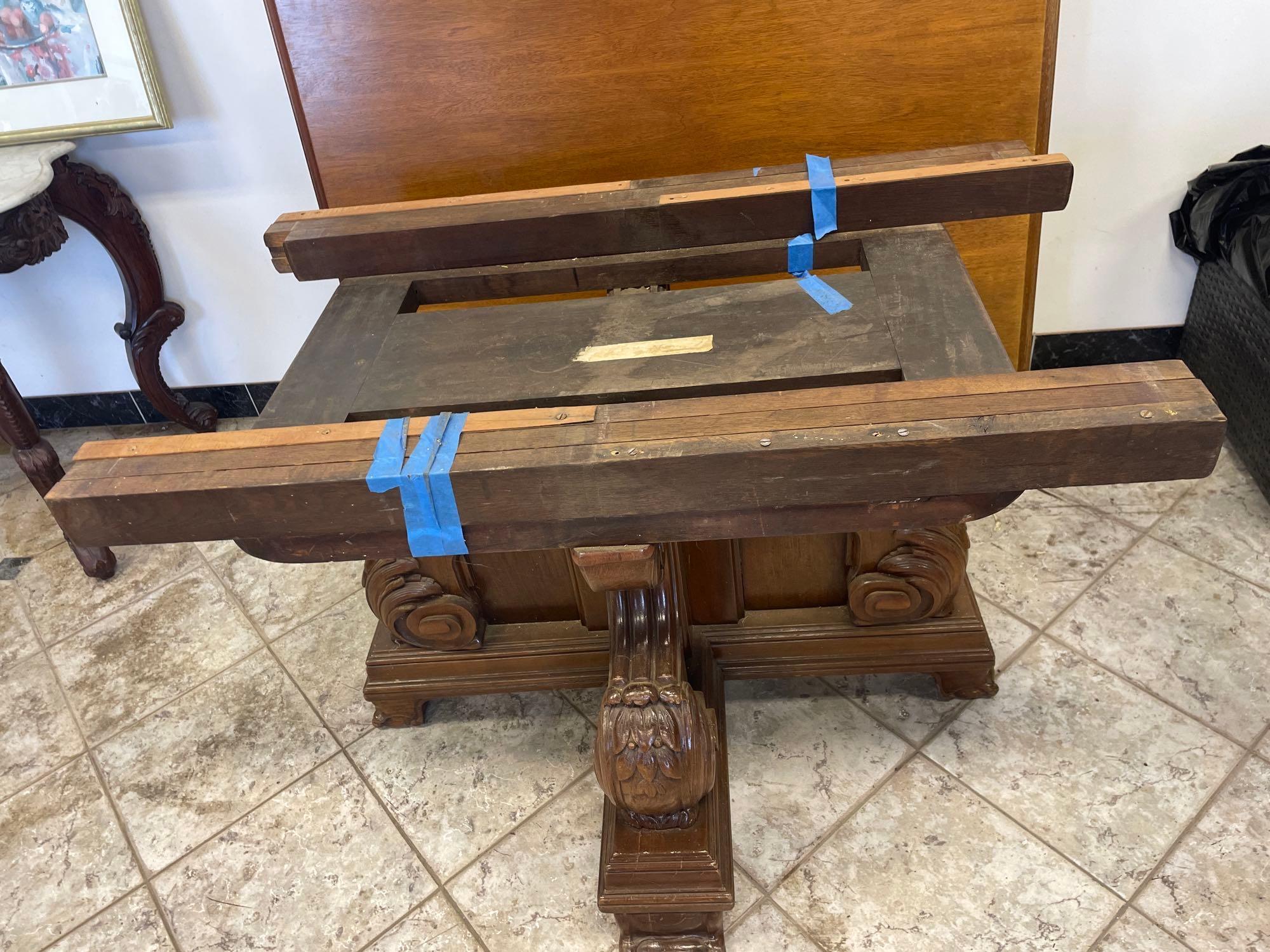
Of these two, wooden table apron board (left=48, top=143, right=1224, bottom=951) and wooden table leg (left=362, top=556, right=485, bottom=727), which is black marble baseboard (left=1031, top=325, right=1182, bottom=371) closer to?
wooden table apron board (left=48, top=143, right=1224, bottom=951)

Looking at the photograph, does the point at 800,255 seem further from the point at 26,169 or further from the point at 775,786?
the point at 26,169

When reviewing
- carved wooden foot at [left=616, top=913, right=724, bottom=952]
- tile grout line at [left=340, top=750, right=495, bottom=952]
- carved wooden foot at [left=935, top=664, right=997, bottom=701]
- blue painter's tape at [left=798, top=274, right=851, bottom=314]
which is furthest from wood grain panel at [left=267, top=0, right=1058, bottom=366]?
carved wooden foot at [left=616, top=913, right=724, bottom=952]

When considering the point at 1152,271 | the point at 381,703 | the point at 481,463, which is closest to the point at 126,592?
the point at 381,703

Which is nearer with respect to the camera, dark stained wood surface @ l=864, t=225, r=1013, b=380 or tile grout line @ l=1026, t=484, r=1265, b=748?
dark stained wood surface @ l=864, t=225, r=1013, b=380

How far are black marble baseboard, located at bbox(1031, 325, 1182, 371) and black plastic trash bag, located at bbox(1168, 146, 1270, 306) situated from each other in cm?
32

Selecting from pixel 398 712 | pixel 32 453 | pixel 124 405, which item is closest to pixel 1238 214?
pixel 398 712

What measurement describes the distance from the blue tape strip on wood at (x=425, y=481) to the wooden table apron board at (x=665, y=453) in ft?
0.06

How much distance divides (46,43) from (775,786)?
2.44 m

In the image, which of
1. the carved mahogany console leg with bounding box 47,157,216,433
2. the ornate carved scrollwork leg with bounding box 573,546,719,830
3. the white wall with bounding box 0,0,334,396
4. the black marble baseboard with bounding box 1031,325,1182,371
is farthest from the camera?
the black marble baseboard with bounding box 1031,325,1182,371

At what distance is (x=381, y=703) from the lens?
75.5 inches

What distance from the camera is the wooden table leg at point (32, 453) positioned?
229cm

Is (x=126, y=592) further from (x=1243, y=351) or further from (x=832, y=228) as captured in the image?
(x=1243, y=351)

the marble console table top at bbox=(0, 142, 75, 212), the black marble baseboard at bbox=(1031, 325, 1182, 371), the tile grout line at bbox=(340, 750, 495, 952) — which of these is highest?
the marble console table top at bbox=(0, 142, 75, 212)

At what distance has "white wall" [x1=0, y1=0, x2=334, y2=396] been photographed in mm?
2277
